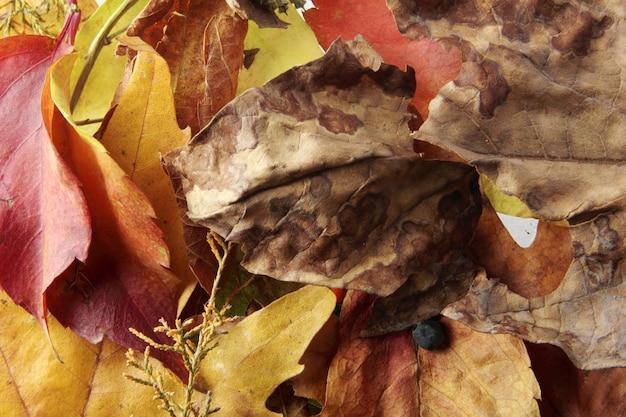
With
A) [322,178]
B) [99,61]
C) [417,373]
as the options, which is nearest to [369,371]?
[417,373]

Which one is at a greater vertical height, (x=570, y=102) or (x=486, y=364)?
(x=570, y=102)

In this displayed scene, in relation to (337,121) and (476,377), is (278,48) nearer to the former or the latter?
(337,121)

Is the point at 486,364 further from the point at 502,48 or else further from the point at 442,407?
the point at 502,48

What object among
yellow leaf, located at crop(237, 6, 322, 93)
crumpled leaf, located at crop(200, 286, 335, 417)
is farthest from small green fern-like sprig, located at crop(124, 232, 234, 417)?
yellow leaf, located at crop(237, 6, 322, 93)

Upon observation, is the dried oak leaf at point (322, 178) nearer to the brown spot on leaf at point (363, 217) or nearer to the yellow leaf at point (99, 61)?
the brown spot on leaf at point (363, 217)

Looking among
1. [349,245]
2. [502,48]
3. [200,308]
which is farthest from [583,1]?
[200,308]
